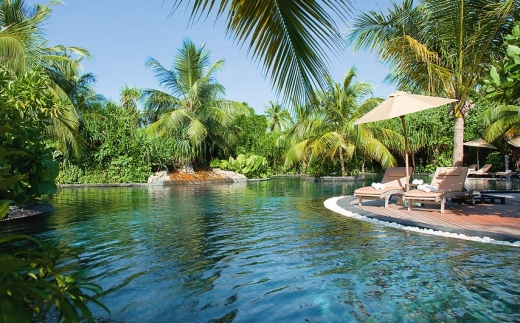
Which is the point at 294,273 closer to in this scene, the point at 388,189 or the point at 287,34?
the point at 287,34

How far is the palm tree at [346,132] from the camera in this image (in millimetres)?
19766

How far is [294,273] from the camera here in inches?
163

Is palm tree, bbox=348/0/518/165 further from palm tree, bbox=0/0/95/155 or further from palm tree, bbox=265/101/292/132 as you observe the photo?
palm tree, bbox=265/101/292/132

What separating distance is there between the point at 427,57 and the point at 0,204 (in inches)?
357

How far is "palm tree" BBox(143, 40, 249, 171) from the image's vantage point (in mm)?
23312

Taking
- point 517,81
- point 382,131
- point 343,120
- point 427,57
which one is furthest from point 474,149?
point 517,81

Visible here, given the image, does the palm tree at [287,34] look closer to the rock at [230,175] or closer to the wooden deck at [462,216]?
the wooden deck at [462,216]

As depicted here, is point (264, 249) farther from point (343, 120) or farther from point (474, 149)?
point (474, 149)

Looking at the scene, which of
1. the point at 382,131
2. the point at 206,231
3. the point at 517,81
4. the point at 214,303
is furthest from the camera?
the point at 382,131

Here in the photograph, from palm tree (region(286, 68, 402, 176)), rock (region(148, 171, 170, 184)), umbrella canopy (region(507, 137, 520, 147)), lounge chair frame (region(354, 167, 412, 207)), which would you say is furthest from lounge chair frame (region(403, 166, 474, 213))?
rock (region(148, 171, 170, 184))

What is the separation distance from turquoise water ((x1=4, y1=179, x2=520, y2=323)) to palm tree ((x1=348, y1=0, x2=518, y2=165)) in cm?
338

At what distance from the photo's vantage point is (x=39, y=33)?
9055 mm

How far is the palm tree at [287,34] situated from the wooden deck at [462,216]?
4181 mm

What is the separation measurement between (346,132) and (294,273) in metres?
17.2
